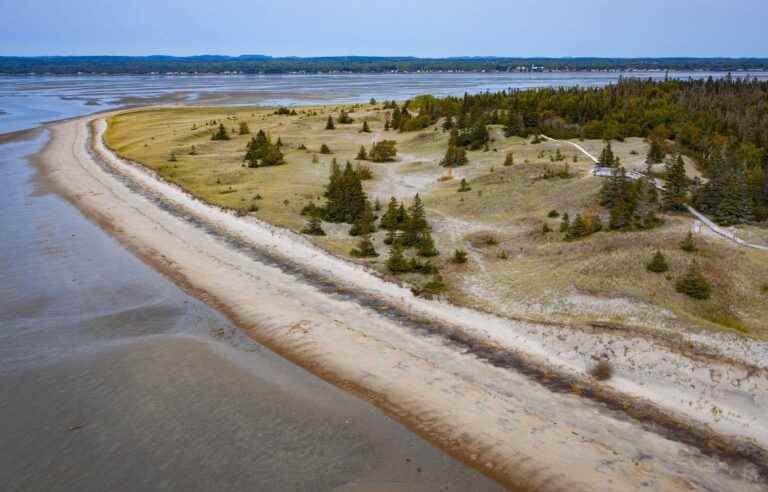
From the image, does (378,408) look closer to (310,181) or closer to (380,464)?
(380,464)

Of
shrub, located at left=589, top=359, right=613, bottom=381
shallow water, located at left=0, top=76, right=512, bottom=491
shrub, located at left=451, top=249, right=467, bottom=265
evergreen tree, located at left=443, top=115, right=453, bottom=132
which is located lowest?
shallow water, located at left=0, top=76, right=512, bottom=491

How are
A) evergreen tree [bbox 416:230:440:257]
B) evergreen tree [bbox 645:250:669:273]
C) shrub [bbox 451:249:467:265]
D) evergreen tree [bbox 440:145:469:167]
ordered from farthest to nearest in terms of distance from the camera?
1. evergreen tree [bbox 440:145:469:167]
2. evergreen tree [bbox 416:230:440:257]
3. shrub [bbox 451:249:467:265]
4. evergreen tree [bbox 645:250:669:273]

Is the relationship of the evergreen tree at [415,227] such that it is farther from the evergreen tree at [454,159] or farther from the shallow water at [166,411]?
Answer: the evergreen tree at [454,159]

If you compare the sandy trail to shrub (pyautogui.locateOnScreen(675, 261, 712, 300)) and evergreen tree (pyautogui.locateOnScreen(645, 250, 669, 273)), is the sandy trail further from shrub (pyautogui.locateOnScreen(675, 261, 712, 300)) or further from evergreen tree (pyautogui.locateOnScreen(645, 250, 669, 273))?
evergreen tree (pyautogui.locateOnScreen(645, 250, 669, 273))

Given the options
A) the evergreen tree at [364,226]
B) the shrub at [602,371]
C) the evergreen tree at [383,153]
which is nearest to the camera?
the shrub at [602,371]

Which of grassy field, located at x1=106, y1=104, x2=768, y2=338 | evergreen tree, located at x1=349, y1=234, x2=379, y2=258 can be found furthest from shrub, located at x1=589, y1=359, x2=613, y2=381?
evergreen tree, located at x1=349, y1=234, x2=379, y2=258

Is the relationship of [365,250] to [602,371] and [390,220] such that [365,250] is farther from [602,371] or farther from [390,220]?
[602,371]

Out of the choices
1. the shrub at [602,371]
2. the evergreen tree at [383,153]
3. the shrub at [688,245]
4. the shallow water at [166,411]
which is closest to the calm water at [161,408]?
the shallow water at [166,411]
